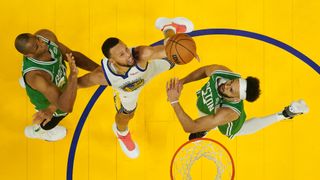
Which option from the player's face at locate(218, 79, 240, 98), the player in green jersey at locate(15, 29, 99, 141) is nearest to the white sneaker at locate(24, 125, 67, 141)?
the player in green jersey at locate(15, 29, 99, 141)

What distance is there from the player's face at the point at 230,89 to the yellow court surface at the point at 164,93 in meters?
0.92

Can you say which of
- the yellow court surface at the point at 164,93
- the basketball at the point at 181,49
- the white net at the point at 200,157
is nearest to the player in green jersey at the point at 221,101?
the basketball at the point at 181,49

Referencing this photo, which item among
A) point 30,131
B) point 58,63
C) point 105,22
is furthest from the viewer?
point 105,22

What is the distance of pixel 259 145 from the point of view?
3.80m

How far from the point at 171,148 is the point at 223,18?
140cm

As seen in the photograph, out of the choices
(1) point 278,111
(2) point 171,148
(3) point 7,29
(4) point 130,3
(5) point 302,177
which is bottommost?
(5) point 302,177

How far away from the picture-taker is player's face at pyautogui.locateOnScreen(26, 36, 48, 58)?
2.85 metres

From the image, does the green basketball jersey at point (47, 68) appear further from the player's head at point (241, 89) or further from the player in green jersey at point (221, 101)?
the player's head at point (241, 89)

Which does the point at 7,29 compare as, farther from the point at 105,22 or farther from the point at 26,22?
the point at 105,22

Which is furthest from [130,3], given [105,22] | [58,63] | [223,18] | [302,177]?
[302,177]

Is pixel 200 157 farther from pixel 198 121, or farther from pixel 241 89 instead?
pixel 241 89

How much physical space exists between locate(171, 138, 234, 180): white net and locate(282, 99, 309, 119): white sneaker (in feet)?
2.18

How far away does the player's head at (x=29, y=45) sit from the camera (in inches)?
112

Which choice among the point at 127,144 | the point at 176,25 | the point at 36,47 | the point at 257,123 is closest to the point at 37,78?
the point at 36,47
